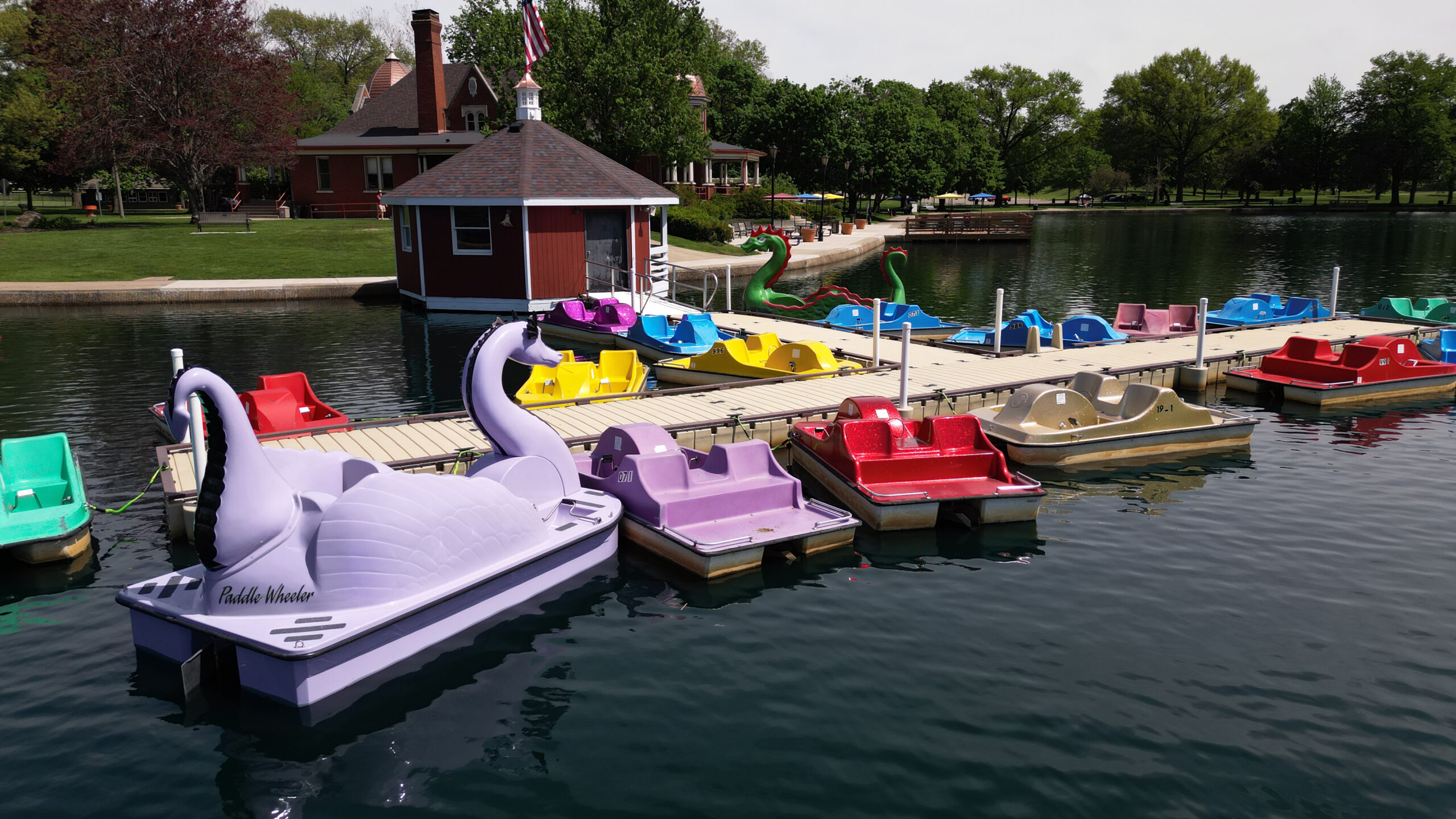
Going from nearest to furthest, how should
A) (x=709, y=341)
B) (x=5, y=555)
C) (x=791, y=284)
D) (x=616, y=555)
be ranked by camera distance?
(x=5, y=555)
(x=616, y=555)
(x=709, y=341)
(x=791, y=284)

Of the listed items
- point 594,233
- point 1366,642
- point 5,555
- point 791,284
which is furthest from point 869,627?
point 791,284

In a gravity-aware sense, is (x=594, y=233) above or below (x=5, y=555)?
above

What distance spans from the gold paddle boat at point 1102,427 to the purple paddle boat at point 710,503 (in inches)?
176

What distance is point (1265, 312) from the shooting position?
27016 mm

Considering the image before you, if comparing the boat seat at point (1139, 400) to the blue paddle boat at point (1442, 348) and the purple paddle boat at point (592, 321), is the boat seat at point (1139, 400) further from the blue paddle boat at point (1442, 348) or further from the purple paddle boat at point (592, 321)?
the purple paddle boat at point (592, 321)

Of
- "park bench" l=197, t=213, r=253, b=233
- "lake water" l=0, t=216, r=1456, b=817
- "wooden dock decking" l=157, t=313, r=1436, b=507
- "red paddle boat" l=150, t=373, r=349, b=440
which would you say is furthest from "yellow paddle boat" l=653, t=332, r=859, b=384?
"park bench" l=197, t=213, r=253, b=233

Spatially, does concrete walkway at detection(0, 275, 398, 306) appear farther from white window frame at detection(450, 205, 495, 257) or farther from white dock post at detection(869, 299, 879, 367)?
white dock post at detection(869, 299, 879, 367)

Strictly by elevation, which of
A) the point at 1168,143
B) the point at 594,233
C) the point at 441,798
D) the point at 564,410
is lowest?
the point at 441,798

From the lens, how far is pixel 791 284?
143 ft

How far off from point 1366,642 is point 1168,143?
126946mm

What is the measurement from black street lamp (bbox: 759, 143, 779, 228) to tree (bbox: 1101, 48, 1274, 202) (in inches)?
2375

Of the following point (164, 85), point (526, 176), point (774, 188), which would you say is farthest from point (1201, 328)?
point (164, 85)

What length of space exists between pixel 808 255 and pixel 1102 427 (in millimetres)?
37034

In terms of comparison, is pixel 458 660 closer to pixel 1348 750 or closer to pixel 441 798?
pixel 441 798
